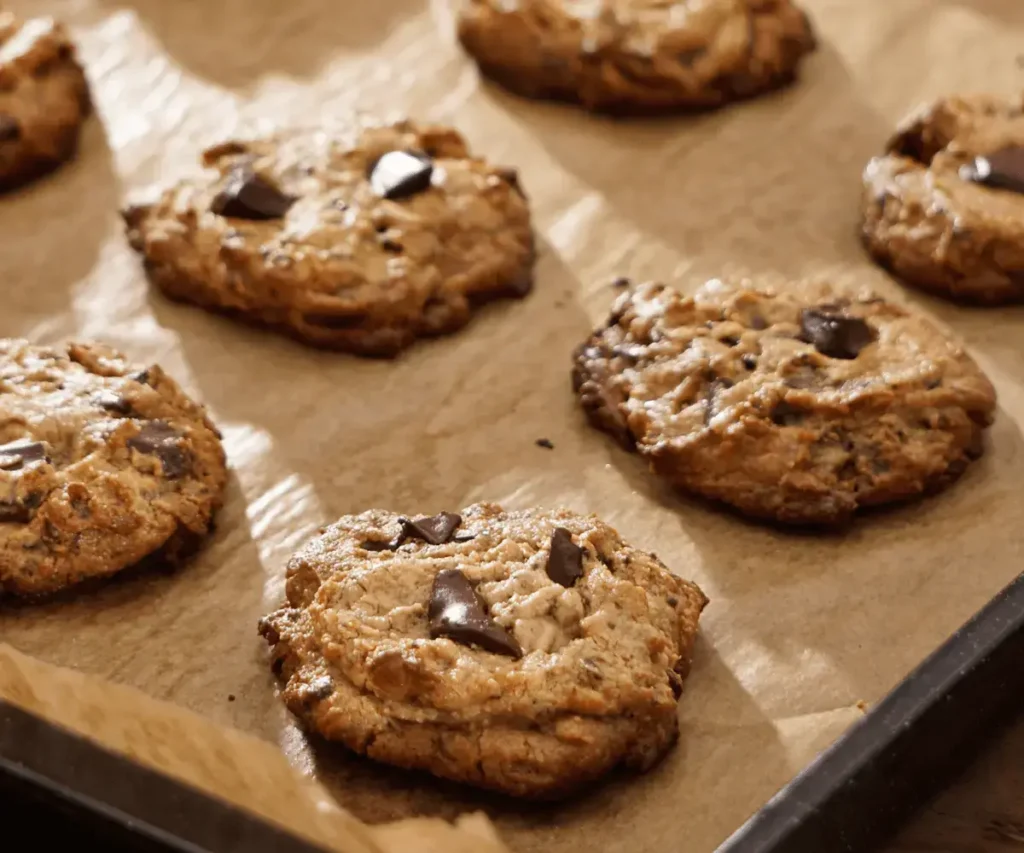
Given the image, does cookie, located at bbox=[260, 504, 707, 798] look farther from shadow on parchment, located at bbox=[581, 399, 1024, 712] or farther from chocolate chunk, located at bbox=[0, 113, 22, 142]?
chocolate chunk, located at bbox=[0, 113, 22, 142]

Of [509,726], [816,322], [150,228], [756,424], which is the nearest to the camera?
[509,726]

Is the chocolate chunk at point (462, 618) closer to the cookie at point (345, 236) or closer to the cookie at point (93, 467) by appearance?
the cookie at point (93, 467)

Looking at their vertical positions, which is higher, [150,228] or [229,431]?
[150,228]

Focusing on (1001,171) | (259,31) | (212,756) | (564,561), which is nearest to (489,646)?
(564,561)

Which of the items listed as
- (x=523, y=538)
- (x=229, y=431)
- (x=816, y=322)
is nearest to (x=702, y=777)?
(x=523, y=538)

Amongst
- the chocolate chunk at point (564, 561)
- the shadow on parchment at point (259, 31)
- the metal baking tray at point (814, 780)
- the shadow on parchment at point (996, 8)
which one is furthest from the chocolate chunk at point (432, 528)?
the shadow on parchment at point (996, 8)

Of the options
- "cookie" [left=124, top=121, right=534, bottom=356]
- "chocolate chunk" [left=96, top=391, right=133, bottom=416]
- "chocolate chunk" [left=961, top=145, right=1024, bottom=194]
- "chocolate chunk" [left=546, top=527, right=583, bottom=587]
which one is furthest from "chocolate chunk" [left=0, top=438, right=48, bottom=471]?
"chocolate chunk" [left=961, top=145, right=1024, bottom=194]

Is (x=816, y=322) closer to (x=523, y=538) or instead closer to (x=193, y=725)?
(x=523, y=538)
